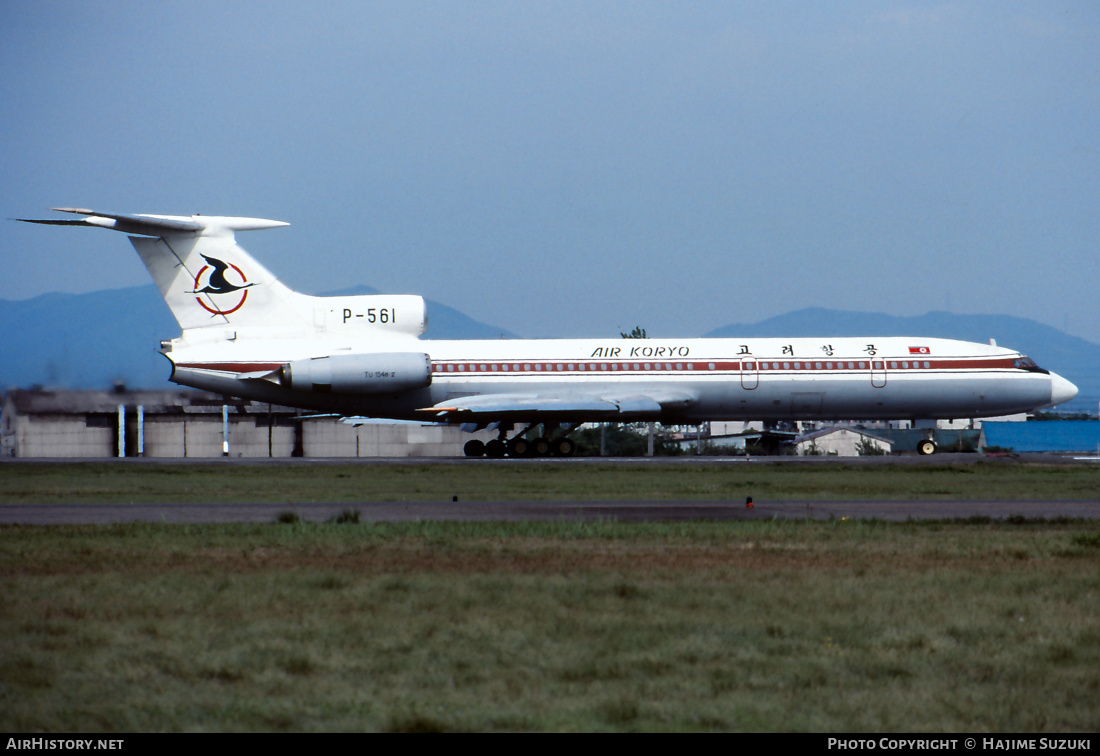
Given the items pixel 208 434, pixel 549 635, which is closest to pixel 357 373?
pixel 208 434

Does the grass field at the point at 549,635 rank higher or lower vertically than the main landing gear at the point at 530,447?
lower

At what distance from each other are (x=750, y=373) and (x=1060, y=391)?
43.4 feet

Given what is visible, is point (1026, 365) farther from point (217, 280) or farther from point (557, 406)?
point (217, 280)

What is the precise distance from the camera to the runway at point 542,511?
62.4 feet

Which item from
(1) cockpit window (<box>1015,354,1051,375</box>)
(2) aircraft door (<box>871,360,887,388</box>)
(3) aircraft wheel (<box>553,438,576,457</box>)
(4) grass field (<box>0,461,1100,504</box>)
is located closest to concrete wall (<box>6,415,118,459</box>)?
(4) grass field (<box>0,461,1100,504</box>)

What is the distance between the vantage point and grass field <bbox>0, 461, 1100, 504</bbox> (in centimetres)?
2445

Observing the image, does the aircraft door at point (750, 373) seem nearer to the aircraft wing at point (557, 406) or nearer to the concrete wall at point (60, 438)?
the aircraft wing at point (557, 406)

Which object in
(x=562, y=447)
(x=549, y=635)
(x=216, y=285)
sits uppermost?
(x=216, y=285)

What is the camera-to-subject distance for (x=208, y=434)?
2248 inches

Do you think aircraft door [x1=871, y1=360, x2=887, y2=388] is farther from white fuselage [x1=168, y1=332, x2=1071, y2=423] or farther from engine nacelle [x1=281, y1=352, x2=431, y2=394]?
engine nacelle [x1=281, y1=352, x2=431, y2=394]

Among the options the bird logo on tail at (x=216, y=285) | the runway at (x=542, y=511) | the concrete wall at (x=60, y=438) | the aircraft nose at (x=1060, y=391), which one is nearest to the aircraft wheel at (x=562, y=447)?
the bird logo on tail at (x=216, y=285)

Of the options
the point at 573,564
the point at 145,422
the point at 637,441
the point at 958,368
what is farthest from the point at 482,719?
the point at 637,441

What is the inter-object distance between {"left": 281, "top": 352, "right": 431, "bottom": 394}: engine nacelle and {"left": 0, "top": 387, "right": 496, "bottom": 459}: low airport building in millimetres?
6871

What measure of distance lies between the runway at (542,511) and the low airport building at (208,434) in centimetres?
2500
